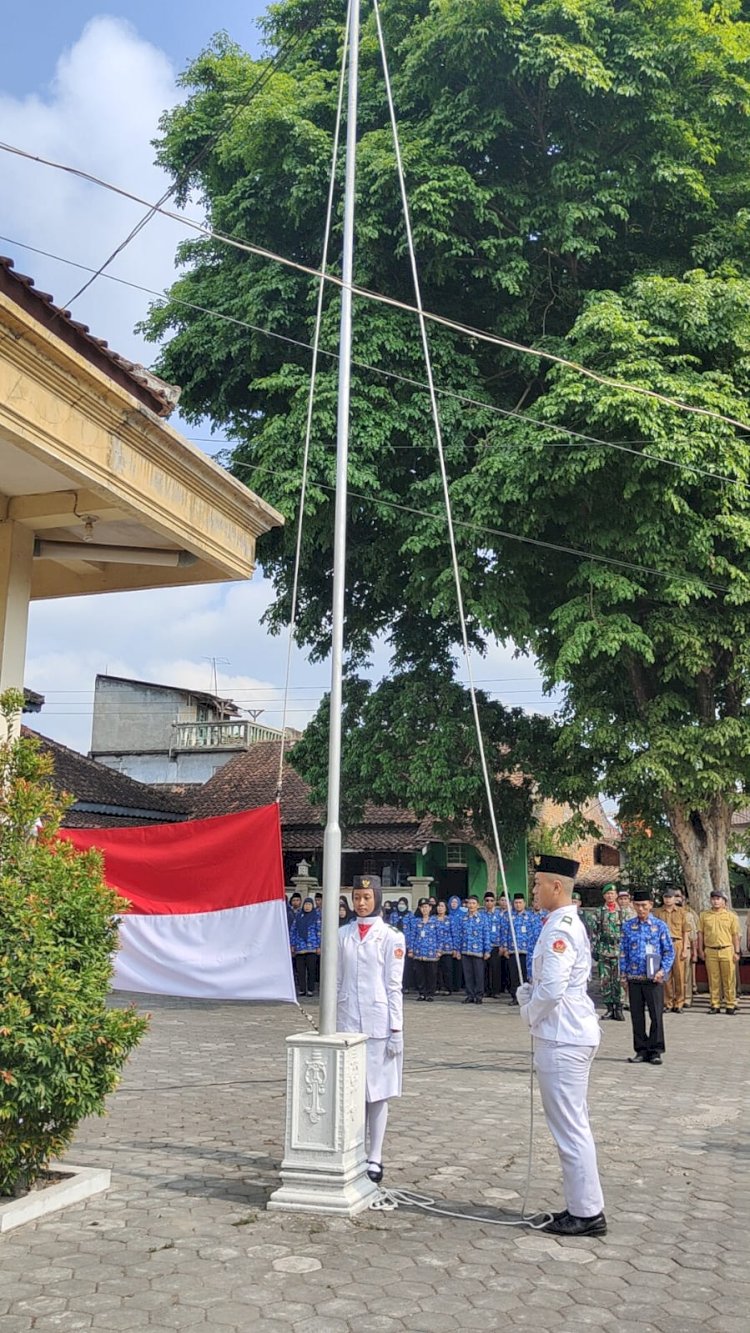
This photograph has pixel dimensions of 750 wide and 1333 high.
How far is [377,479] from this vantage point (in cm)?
1819

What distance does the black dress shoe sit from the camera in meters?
5.46

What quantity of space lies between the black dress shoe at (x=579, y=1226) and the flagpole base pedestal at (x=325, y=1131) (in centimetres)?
101

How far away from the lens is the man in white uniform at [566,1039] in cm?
547

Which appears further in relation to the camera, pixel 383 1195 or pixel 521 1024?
pixel 521 1024

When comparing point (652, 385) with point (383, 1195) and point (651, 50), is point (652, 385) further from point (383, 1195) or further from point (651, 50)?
point (383, 1195)

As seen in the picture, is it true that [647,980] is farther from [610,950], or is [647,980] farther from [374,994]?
[374,994]

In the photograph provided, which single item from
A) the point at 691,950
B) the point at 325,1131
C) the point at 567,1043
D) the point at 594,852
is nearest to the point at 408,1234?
the point at 325,1131

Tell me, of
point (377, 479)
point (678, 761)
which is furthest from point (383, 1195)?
point (377, 479)

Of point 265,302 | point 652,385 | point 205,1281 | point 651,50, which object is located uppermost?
point 651,50

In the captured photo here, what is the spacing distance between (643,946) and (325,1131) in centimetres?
665

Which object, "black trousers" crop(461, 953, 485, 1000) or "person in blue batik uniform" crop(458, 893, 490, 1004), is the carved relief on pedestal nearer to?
"person in blue batik uniform" crop(458, 893, 490, 1004)

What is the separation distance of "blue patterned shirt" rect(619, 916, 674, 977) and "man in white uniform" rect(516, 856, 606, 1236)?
5957mm

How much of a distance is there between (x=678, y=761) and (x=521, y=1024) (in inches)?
186

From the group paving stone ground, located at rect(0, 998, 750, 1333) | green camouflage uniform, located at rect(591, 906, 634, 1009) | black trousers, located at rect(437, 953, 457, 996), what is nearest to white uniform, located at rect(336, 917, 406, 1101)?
paving stone ground, located at rect(0, 998, 750, 1333)
